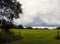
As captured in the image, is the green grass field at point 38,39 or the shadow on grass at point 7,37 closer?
the green grass field at point 38,39

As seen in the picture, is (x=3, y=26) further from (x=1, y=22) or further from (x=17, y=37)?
(x=17, y=37)

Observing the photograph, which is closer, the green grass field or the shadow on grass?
the green grass field

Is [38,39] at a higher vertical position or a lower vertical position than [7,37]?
lower

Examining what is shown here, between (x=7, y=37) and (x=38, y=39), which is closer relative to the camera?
(x=7, y=37)

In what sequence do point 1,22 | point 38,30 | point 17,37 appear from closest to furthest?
point 1,22 < point 17,37 < point 38,30

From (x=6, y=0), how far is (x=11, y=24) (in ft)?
14.3

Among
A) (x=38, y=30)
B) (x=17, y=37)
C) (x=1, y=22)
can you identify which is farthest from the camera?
(x=38, y=30)

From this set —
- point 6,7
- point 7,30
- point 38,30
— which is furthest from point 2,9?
point 38,30

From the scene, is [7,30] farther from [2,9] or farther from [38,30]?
[38,30]

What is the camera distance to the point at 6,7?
40875 millimetres

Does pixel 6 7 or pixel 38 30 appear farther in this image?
pixel 38 30

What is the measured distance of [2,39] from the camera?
40188mm

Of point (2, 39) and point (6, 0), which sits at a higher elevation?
point (6, 0)

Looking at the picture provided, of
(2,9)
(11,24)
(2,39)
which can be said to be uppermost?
(2,9)
